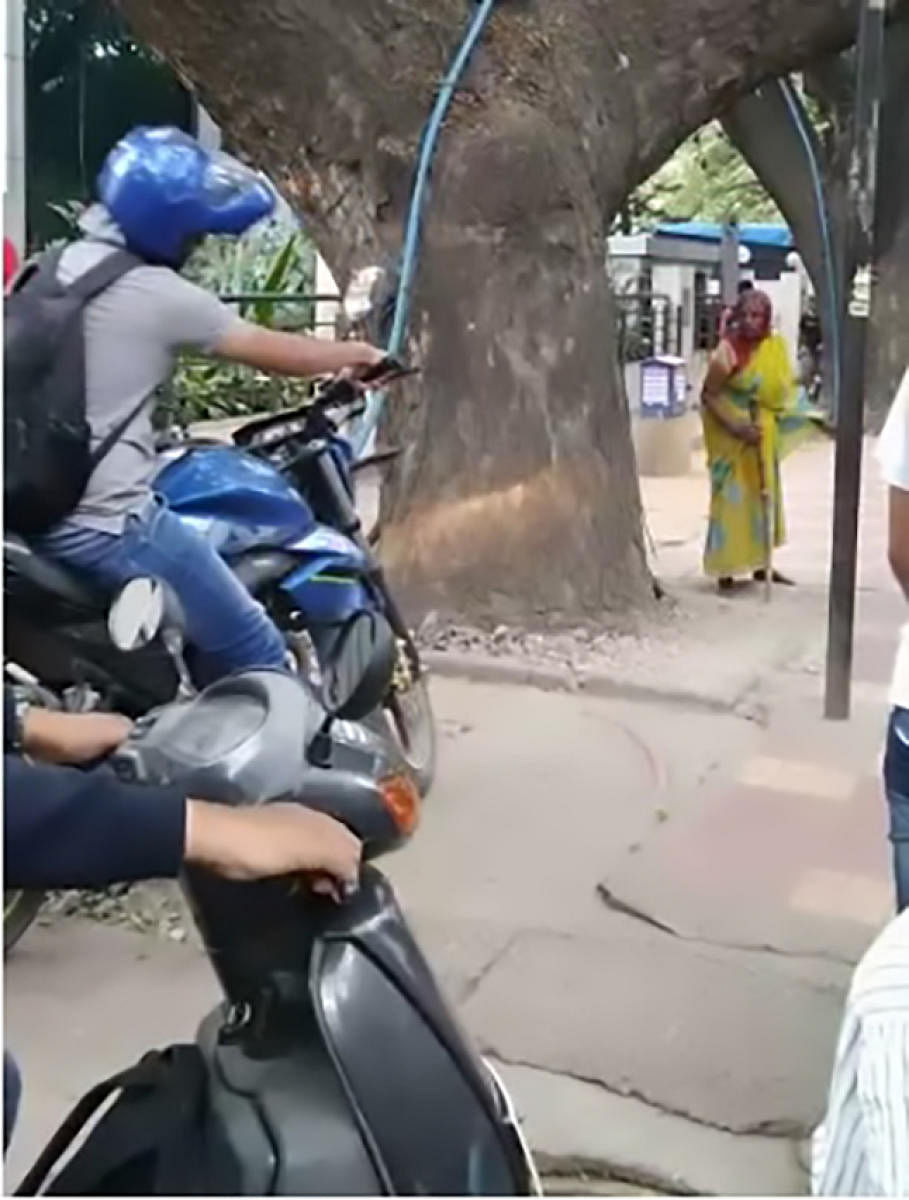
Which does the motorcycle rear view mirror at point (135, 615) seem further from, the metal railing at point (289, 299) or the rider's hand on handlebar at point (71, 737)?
the metal railing at point (289, 299)

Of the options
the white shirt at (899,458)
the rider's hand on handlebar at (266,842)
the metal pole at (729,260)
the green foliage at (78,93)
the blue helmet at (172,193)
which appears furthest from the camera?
the metal pole at (729,260)

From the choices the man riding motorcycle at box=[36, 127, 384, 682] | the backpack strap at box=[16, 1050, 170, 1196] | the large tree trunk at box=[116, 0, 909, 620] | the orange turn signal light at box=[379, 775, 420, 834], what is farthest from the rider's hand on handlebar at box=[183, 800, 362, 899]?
the large tree trunk at box=[116, 0, 909, 620]

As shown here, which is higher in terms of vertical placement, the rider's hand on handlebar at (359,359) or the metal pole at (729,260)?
the metal pole at (729,260)

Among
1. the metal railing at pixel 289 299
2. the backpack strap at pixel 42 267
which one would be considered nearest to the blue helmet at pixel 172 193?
the backpack strap at pixel 42 267

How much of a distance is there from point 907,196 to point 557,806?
44.4 feet

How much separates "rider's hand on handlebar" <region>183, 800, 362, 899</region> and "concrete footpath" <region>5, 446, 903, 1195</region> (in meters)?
1.51

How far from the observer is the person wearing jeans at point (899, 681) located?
2816 millimetres

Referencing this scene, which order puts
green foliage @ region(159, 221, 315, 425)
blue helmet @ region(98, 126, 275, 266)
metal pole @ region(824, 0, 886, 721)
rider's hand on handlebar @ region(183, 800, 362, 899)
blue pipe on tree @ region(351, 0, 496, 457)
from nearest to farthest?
rider's hand on handlebar @ region(183, 800, 362, 899) → blue helmet @ region(98, 126, 275, 266) → metal pole @ region(824, 0, 886, 721) → blue pipe on tree @ region(351, 0, 496, 457) → green foliage @ region(159, 221, 315, 425)

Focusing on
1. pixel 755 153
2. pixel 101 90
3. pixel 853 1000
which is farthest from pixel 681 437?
pixel 853 1000

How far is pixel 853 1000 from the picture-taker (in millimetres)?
1832

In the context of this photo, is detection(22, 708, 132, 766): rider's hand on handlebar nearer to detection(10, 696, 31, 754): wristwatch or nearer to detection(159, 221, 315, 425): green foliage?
detection(10, 696, 31, 754): wristwatch

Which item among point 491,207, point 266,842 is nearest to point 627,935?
point 266,842

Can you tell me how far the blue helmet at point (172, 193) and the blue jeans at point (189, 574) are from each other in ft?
1.93

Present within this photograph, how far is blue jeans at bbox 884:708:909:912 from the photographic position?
285 cm
